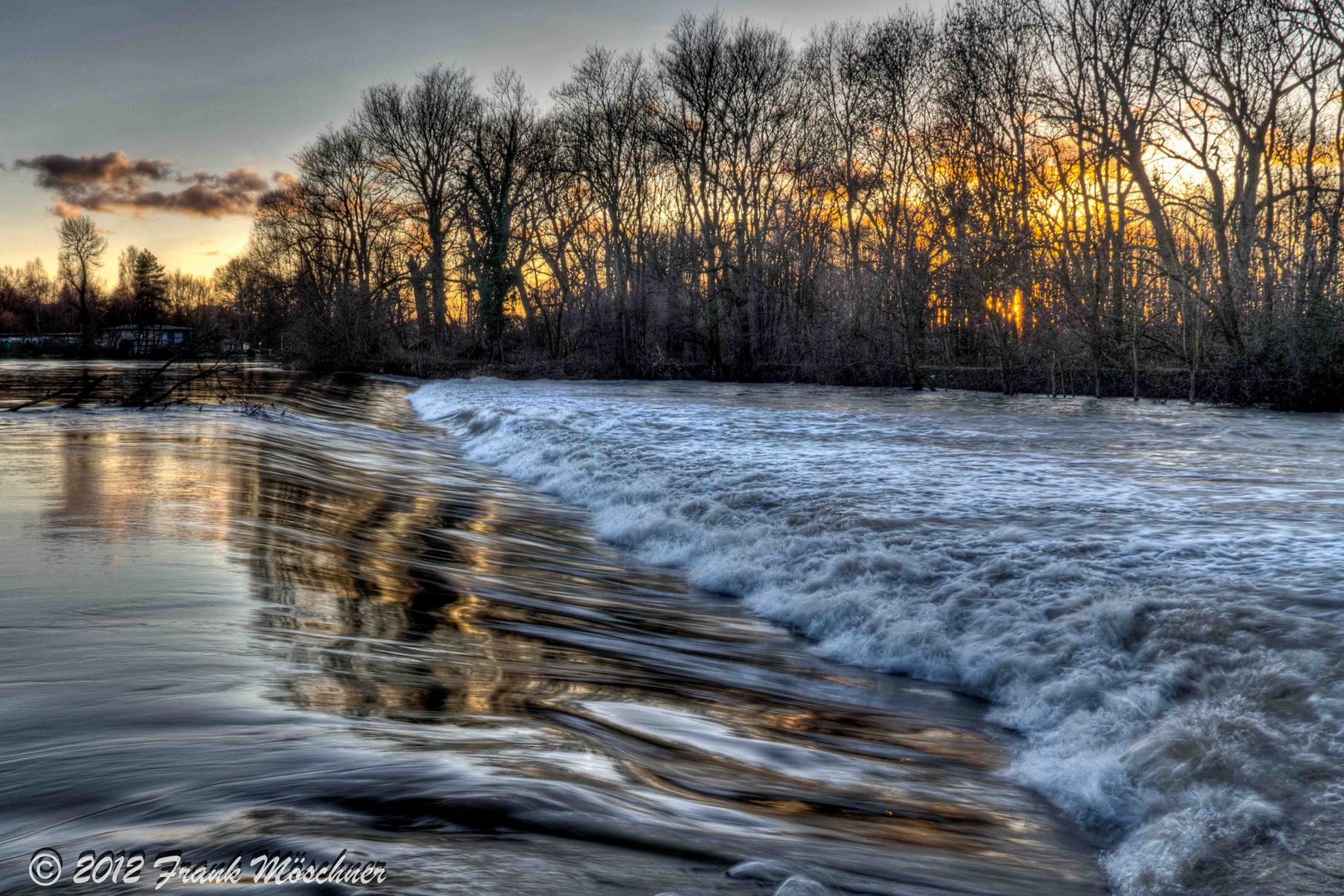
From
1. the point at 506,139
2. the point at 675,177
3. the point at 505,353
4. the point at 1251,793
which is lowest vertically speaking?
the point at 1251,793

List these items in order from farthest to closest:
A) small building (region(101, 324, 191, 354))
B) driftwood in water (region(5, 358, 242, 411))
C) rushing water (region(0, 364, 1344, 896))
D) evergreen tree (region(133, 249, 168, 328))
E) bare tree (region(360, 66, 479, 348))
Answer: evergreen tree (region(133, 249, 168, 328))
small building (region(101, 324, 191, 354))
bare tree (region(360, 66, 479, 348))
driftwood in water (region(5, 358, 242, 411))
rushing water (region(0, 364, 1344, 896))

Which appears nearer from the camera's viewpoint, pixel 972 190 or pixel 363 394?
pixel 363 394

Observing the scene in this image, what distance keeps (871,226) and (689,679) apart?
37677 mm

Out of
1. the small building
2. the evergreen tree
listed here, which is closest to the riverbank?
the small building

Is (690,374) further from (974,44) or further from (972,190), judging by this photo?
(974,44)

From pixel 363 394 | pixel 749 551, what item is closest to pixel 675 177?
pixel 363 394

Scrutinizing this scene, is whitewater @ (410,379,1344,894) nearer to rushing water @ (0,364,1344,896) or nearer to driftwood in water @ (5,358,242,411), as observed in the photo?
rushing water @ (0,364,1344,896)

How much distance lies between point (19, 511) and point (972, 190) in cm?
3147

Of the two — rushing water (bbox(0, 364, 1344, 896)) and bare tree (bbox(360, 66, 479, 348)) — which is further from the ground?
bare tree (bbox(360, 66, 479, 348))

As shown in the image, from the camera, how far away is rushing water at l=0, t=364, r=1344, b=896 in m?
2.82

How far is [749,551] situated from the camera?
8133mm

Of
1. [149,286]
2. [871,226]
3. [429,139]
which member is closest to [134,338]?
[149,286]

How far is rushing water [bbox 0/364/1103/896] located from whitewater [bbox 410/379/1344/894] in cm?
33

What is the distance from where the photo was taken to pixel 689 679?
499 centimetres
